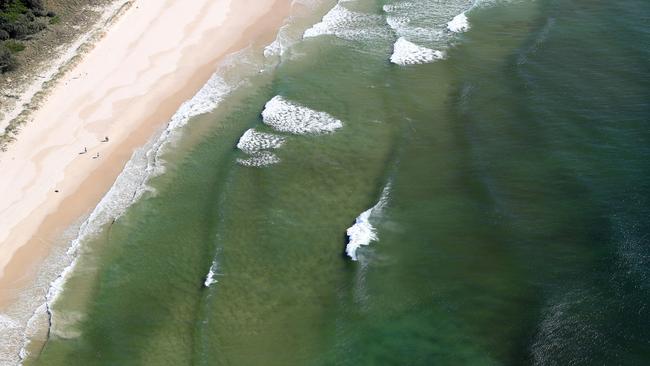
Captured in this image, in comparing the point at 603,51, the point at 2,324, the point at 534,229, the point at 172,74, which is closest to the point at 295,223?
the point at 534,229

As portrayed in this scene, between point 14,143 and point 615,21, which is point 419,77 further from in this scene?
point 14,143

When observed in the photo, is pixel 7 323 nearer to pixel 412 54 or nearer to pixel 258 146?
pixel 258 146

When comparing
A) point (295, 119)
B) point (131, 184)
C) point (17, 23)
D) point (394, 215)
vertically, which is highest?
point (17, 23)

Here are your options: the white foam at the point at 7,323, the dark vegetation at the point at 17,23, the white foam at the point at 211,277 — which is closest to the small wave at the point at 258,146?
the white foam at the point at 211,277

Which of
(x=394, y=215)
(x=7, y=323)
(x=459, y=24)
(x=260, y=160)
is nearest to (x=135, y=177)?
(x=260, y=160)

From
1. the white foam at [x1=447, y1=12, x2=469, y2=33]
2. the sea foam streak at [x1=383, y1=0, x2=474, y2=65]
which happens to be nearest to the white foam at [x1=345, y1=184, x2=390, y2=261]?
the sea foam streak at [x1=383, y1=0, x2=474, y2=65]

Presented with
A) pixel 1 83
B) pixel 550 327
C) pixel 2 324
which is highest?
pixel 1 83

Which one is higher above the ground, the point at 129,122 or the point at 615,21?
the point at 129,122
